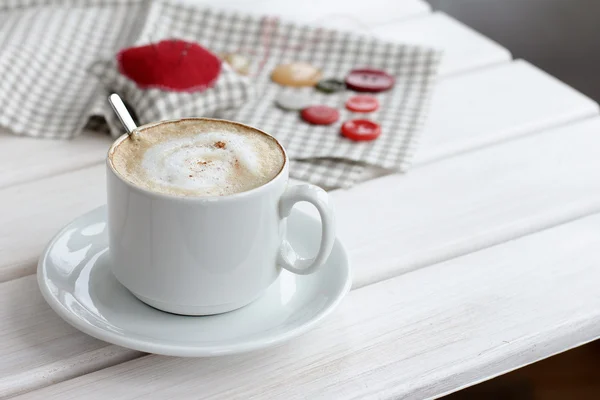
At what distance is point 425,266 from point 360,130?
23 cm

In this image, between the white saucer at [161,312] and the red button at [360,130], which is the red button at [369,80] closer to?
the red button at [360,130]

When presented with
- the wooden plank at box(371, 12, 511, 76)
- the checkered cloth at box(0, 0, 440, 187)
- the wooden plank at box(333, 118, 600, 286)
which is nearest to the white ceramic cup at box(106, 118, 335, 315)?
the wooden plank at box(333, 118, 600, 286)

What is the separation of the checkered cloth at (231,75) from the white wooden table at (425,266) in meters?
0.03

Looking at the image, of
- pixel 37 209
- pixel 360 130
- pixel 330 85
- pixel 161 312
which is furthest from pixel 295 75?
pixel 161 312

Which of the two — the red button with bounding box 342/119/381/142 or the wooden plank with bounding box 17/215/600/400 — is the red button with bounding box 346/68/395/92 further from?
the wooden plank with bounding box 17/215/600/400

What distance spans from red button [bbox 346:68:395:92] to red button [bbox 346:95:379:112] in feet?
0.08

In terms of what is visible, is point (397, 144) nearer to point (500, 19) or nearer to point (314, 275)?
point (314, 275)

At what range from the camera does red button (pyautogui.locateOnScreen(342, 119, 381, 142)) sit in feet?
2.67

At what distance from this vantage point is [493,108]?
0.89 m

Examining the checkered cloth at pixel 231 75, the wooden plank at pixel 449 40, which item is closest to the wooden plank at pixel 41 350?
the checkered cloth at pixel 231 75

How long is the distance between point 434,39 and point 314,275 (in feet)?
1.86

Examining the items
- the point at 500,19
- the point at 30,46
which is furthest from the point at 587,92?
the point at 30,46

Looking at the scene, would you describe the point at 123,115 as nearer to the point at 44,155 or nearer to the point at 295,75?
the point at 44,155

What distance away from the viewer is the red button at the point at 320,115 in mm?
840
